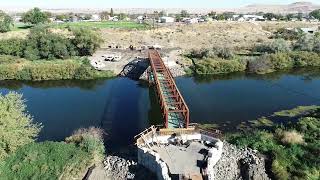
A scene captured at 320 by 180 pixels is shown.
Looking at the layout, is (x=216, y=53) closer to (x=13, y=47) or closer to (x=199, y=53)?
(x=199, y=53)

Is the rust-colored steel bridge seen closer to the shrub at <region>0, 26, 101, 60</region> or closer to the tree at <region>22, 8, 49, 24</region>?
the shrub at <region>0, 26, 101, 60</region>

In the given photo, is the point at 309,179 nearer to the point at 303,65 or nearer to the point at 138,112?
the point at 138,112

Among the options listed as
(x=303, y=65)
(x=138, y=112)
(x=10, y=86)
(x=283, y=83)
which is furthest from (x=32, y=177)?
(x=303, y=65)

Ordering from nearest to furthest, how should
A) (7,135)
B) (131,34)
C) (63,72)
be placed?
1. (7,135)
2. (63,72)
3. (131,34)

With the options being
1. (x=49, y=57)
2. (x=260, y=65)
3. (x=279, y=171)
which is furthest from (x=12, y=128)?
(x=260, y=65)

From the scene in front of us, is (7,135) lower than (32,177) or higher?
higher

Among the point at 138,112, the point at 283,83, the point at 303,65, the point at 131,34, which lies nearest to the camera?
the point at 138,112
